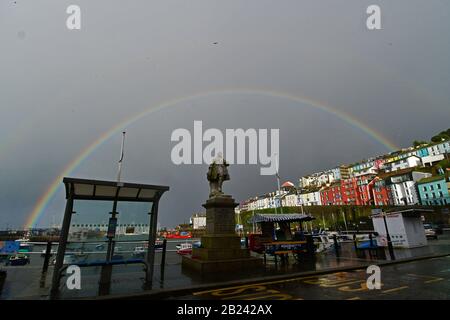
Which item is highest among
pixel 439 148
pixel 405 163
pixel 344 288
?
pixel 439 148

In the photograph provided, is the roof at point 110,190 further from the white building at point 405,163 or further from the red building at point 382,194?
the white building at point 405,163

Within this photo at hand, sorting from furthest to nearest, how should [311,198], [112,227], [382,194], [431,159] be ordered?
[311,198] → [431,159] → [382,194] → [112,227]

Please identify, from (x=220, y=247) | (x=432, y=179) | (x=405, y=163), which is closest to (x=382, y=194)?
(x=432, y=179)

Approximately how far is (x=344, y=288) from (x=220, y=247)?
18.2 ft

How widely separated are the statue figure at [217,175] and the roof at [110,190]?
4103mm

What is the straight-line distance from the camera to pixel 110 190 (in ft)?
29.2

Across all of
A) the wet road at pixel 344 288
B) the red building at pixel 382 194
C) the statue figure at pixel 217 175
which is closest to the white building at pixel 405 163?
the red building at pixel 382 194

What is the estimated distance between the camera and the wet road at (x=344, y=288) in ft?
20.7

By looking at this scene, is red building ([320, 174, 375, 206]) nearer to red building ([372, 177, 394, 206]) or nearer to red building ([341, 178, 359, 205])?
red building ([341, 178, 359, 205])

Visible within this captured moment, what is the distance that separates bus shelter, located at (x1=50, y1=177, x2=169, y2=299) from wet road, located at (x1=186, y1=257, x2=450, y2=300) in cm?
296

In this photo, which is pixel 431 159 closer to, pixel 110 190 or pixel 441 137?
pixel 441 137
